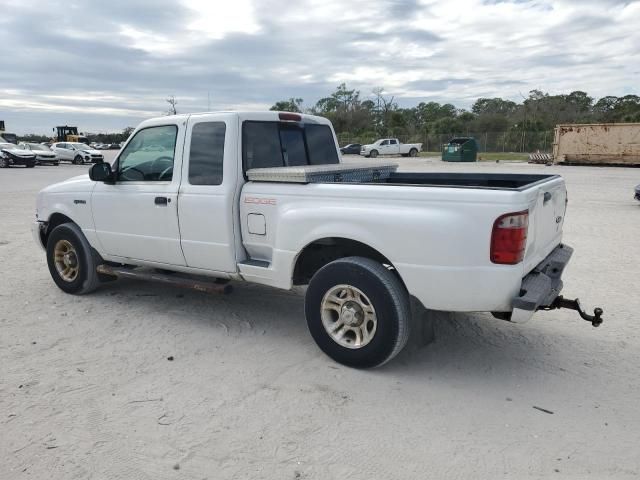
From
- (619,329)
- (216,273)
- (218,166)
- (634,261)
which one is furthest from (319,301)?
(634,261)

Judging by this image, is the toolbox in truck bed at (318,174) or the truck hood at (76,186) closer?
the toolbox in truck bed at (318,174)

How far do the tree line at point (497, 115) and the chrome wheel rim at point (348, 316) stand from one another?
48742 millimetres

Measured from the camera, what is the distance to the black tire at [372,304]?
Answer: 3.61 m

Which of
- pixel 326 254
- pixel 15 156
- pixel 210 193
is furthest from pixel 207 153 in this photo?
pixel 15 156

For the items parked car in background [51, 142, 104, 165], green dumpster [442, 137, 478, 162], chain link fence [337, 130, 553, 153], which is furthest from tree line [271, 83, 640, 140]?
parked car in background [51, 142, 104, 165]

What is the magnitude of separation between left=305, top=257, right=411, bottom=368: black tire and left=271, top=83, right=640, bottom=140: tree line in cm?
4876

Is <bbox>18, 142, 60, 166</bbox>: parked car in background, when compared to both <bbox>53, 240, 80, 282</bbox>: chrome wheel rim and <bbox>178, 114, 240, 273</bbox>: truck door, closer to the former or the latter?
<bbox>53, 240, 80, 282</bbox>: chrome wheel rim

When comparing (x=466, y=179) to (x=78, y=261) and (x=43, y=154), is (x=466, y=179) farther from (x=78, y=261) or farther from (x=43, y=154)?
(x=43, y=154)

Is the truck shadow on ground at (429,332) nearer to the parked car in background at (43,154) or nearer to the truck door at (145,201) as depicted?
the truck door at (145,201)

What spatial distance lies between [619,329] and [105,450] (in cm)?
424

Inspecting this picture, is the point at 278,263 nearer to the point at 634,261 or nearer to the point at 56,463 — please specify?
the point at 56,463

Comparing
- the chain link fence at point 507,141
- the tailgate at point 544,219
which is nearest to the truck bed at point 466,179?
the tailgate at point 544,219

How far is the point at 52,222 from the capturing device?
603 cm

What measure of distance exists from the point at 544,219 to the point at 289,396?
7.33ft
